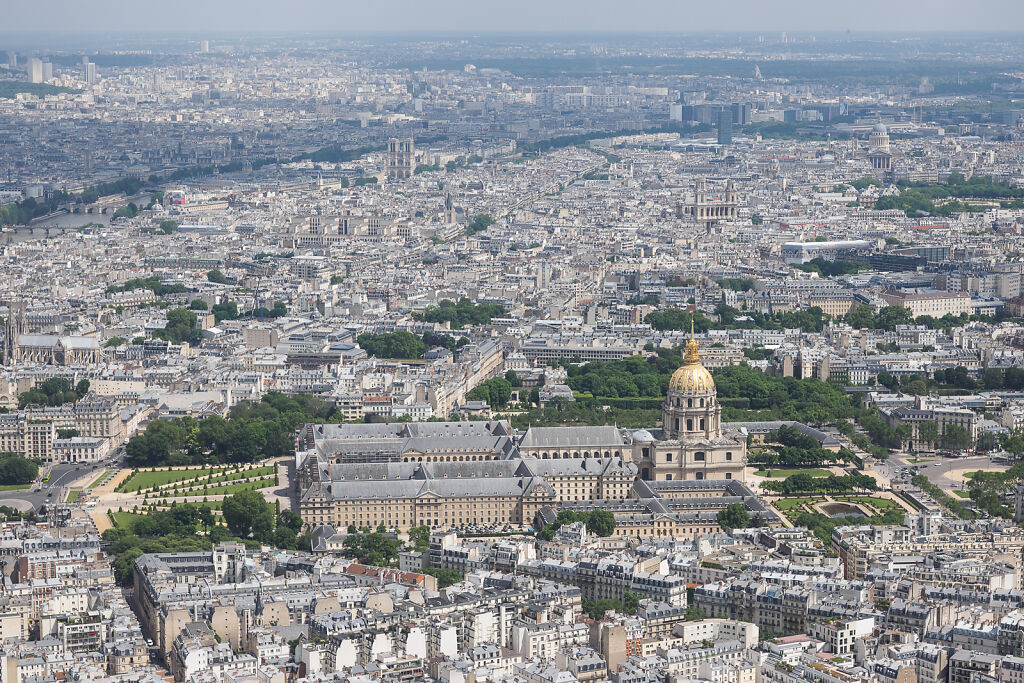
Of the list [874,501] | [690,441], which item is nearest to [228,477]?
[690,441]

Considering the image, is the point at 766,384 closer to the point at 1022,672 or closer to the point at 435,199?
the point at 1022,672

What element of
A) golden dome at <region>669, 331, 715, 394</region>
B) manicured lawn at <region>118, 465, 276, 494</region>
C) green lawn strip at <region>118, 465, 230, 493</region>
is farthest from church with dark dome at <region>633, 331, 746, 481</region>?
green lawn strip at <region>118, 465, 230, 493</region>

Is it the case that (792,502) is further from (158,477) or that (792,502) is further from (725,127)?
(725,127)

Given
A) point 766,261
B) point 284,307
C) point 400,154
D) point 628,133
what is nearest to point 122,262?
point 284,307

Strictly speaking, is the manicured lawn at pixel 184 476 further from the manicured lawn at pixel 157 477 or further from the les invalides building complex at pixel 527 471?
the les invalides building complex at pixel 527 471

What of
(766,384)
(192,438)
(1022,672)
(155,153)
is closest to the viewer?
(1022,672)
